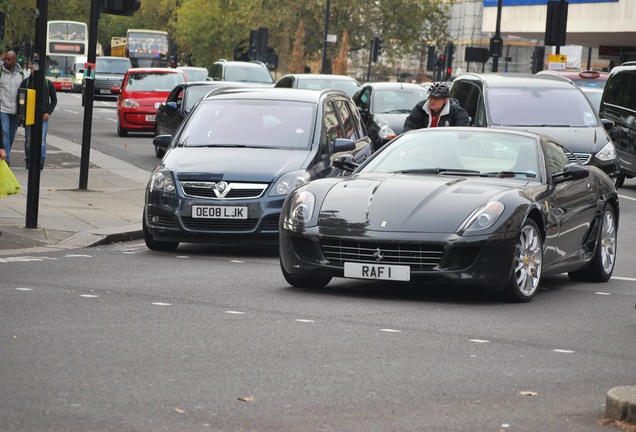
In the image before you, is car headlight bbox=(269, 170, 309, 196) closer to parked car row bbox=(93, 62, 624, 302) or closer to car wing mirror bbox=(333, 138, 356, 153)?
parked car row bbox=(93, 62, 624, 302)

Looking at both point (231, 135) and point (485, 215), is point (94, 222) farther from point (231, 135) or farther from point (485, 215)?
point (485, 215)

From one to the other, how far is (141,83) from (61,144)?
16.2 feet

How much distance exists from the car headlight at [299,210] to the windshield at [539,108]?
31.4ft

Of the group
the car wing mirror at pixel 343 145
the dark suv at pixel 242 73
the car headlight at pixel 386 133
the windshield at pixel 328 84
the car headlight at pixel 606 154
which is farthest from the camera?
the dark suv at pixel 242 73

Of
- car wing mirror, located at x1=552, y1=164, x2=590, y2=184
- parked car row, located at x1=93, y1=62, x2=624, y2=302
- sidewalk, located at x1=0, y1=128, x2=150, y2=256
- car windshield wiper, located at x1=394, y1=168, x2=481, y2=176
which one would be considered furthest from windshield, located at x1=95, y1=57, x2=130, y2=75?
car wing mirror, located at x1=552, y1=164, x2=590, y2=184

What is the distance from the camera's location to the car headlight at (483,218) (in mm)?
10406

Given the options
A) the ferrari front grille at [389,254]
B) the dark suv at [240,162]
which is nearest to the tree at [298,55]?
the dark suv at [240,162]

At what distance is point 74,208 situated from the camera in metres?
17.3

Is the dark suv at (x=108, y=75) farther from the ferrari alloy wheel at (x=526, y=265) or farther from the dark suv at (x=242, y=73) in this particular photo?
the ferrari alloy wheel at (x=526, y=265)

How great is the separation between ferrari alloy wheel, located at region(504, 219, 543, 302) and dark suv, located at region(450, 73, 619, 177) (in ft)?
30.4

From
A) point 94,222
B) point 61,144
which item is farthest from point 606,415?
point 61,144

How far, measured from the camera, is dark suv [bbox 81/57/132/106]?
214ft

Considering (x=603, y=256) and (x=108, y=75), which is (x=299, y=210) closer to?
(x=603, y=256)

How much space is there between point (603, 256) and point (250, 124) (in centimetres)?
419
